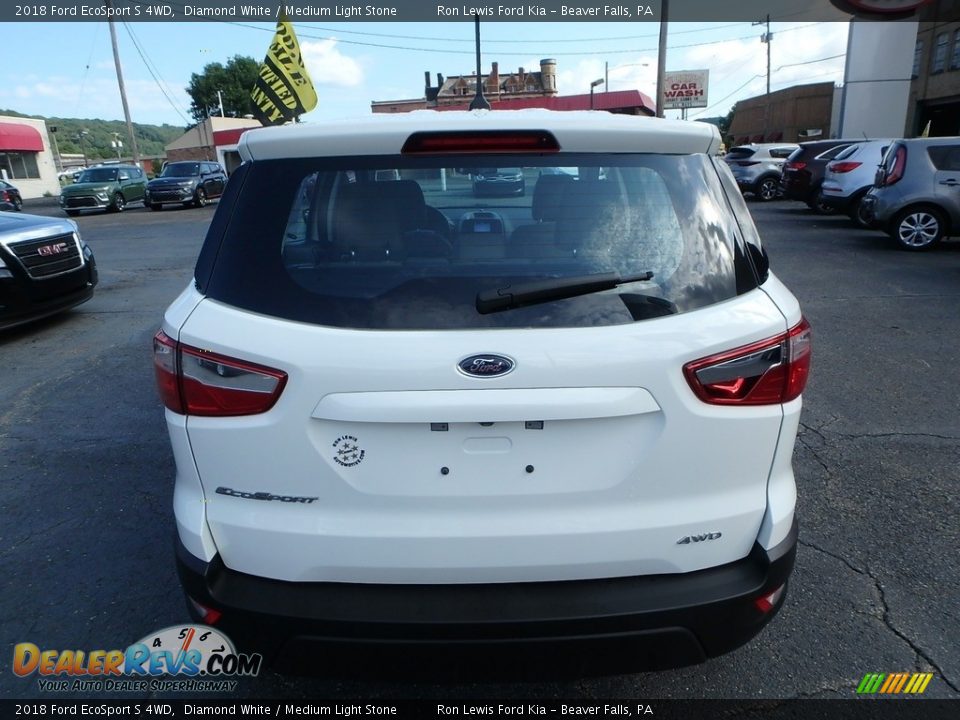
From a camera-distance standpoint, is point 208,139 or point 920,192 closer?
point 920,192

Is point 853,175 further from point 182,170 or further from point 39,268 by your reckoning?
point 182,170

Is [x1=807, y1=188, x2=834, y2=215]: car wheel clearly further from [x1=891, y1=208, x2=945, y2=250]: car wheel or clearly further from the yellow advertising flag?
the yellow advertising flag

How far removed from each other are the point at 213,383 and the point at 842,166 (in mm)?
14751

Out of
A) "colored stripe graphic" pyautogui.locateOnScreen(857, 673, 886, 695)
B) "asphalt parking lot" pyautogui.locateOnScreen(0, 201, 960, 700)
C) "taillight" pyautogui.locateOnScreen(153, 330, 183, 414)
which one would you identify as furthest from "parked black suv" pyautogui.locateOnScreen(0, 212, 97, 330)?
"colored stripe graphic" pyautogui.locateOnScreen(857, 673, 886, 695)

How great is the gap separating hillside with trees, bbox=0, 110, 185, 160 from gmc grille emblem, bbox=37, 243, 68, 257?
11635 centimetres

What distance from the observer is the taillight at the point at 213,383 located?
1688 millimetres

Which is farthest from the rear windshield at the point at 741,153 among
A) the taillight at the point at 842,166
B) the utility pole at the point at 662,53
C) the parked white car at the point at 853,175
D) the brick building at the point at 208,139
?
the brick building at the point at 208,139

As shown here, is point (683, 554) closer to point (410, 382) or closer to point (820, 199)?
point (410, 382)

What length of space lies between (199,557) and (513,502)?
882mm

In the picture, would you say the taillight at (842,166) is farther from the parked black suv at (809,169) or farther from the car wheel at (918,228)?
the car wheel at (918,228)

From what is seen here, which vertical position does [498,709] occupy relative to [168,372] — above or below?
below

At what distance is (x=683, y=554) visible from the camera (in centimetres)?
176

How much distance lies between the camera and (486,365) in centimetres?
165

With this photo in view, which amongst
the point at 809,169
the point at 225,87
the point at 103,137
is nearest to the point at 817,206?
the point at 809,169
